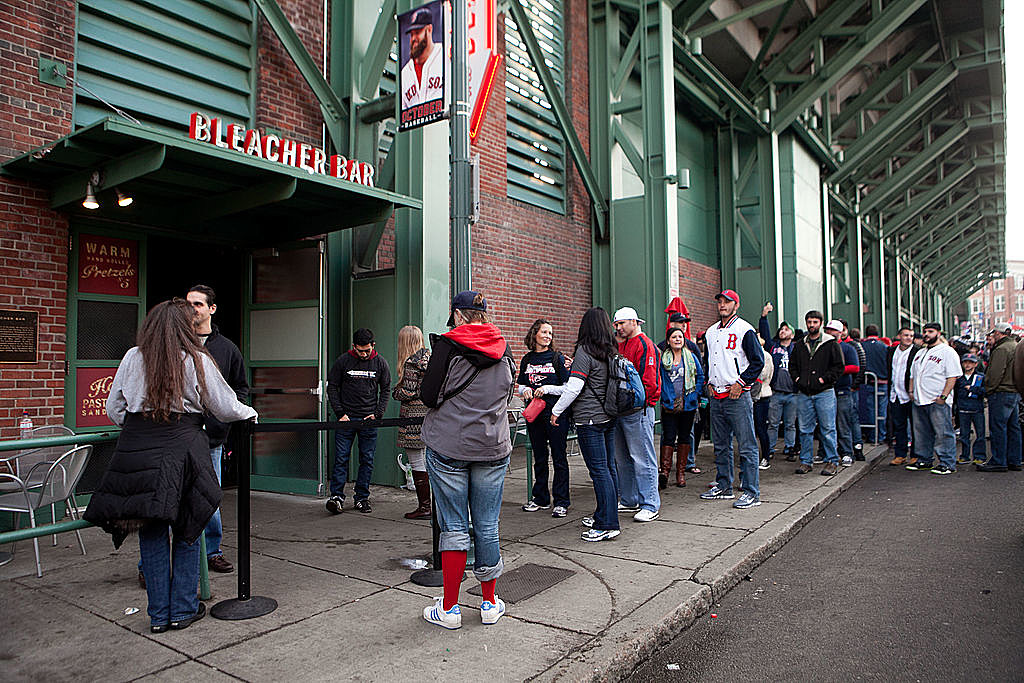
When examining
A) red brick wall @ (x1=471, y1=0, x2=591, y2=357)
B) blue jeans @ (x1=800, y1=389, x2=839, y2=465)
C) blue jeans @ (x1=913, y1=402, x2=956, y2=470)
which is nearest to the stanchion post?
red brick wall @ (x1=471, y1=0, x2=591, y2=357)

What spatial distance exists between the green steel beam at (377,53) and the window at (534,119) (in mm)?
3132

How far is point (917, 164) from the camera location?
28016 mm

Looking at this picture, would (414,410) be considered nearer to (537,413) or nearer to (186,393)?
(537,413)

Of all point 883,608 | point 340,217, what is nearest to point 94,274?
point 340,217

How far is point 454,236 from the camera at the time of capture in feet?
17.6

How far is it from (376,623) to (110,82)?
5.96 metres

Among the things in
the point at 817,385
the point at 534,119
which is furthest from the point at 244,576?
the point at 534,119

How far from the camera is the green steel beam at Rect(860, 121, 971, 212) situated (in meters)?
27.5

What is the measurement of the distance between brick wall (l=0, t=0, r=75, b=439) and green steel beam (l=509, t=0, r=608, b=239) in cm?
690

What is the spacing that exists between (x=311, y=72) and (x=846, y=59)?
1384cm

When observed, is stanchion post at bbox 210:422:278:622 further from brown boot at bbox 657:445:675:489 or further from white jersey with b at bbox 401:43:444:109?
brown boot at bbox 657:445:675:489

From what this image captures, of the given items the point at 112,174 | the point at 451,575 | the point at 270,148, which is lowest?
the point at 451,575

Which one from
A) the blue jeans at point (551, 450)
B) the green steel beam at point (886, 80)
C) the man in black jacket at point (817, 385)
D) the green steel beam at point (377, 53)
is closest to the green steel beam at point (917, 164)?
the green steel beam at point (886, 80)

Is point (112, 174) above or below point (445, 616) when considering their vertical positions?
above
